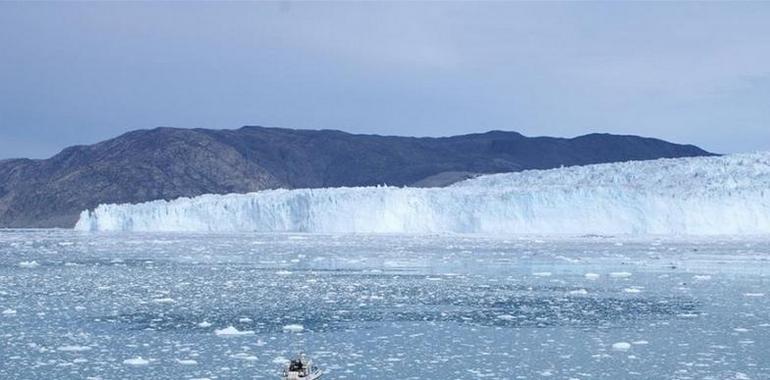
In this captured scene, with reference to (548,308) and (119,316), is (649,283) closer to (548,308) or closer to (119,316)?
(548,308)

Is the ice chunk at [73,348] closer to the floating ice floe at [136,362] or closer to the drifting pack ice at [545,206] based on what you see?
the floating ice floe at [136,362]

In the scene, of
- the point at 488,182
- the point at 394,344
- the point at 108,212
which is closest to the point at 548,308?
the point at 394,344

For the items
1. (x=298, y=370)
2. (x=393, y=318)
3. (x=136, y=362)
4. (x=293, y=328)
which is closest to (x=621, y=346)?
(x=393, y=318)

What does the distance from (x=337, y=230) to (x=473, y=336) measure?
2529 cm

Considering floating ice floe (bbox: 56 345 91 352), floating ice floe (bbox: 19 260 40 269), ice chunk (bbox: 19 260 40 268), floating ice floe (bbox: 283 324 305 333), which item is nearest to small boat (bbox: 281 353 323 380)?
floating ice floe (bbox: 56 345 91 352)

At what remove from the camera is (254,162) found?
312 feet

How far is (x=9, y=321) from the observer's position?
944 cm

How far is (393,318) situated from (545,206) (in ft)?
69.7

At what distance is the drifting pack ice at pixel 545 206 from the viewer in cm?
2880

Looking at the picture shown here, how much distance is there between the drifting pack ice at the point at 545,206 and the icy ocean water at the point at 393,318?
35.3 ft

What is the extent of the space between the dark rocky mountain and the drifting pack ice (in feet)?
133

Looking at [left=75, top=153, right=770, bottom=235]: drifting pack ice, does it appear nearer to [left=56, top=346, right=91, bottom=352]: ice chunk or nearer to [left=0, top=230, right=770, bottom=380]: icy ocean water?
[left=0, top=230, right=770, bottom=380]: icy ocean water

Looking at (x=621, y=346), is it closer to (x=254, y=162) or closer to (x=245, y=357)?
(x=245, y=357)

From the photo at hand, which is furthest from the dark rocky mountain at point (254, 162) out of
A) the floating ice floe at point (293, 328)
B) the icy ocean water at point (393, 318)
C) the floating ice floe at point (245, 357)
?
the floating ice floe at point (245, 357)
